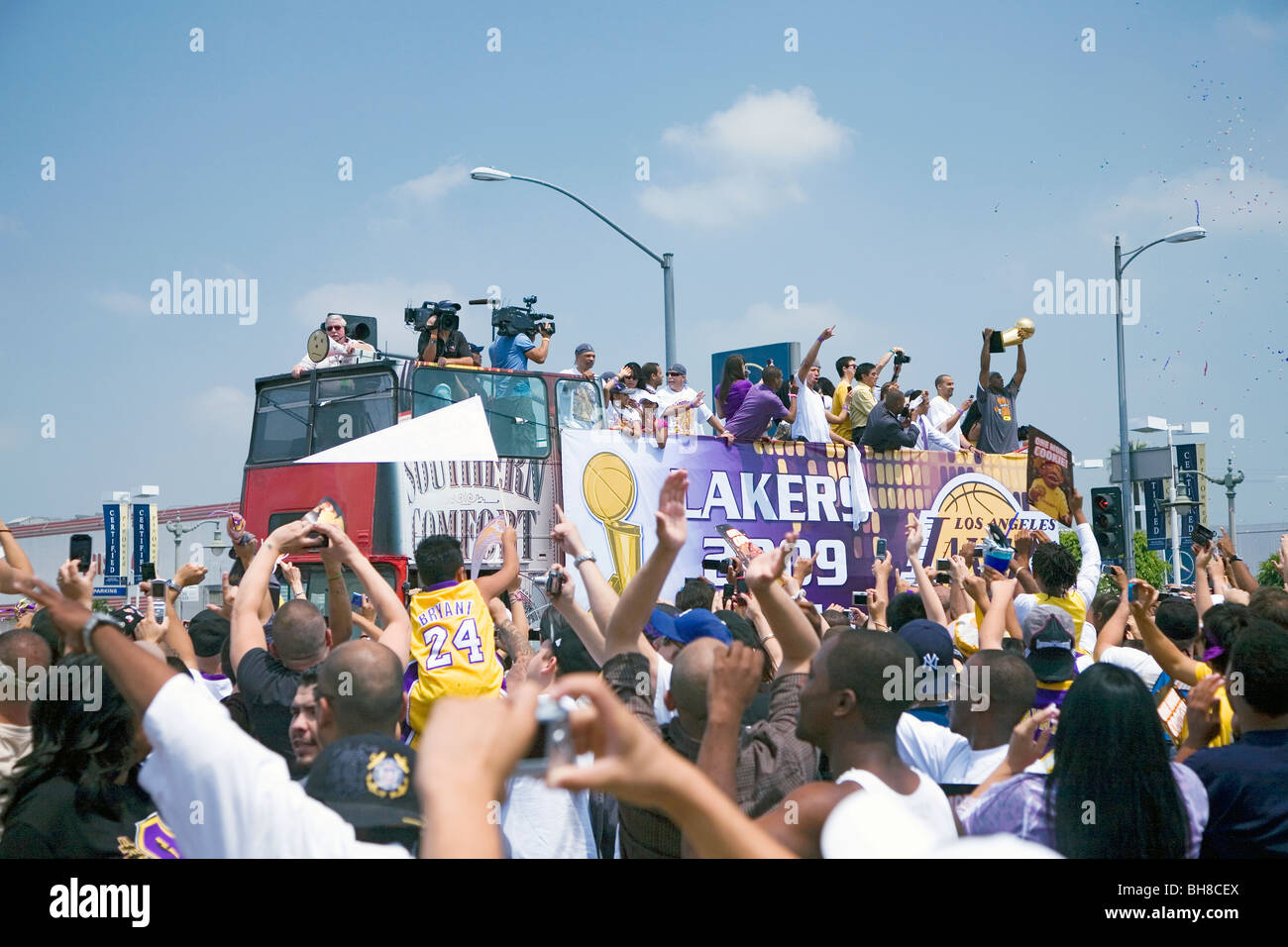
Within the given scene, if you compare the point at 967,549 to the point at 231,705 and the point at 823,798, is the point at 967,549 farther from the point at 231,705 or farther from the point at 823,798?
the point at 823,798

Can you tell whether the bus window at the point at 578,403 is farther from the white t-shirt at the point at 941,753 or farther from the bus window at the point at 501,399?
the white t-shirt at the point at 941,753

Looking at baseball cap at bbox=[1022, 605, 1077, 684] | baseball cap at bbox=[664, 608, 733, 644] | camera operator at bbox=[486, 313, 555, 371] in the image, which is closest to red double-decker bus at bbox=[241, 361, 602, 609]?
camera operator at bbox=[486, 313, 555, 371]

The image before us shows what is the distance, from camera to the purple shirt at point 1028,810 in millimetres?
2652

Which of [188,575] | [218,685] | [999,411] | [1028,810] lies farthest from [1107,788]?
[999,411]

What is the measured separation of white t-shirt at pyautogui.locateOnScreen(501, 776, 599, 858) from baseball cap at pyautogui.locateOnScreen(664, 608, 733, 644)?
90cm

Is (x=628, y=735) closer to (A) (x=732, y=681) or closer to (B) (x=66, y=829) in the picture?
(A) (x=732, y=681)

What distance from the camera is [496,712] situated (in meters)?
1.47

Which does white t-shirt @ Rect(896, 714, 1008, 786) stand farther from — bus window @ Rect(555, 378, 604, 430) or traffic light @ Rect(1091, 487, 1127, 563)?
bus window @ Rect(555, 378, 604, 430)

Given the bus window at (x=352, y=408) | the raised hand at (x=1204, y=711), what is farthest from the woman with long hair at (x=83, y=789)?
the bus window at (x=352, y=408)

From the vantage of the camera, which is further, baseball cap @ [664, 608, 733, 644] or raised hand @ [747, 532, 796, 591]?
baseball cap @ [664, 608, 733, 644]

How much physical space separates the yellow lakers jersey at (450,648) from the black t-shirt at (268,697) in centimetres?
80

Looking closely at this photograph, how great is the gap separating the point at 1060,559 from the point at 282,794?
14.6 feet

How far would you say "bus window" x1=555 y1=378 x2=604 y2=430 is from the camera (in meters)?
12.5
